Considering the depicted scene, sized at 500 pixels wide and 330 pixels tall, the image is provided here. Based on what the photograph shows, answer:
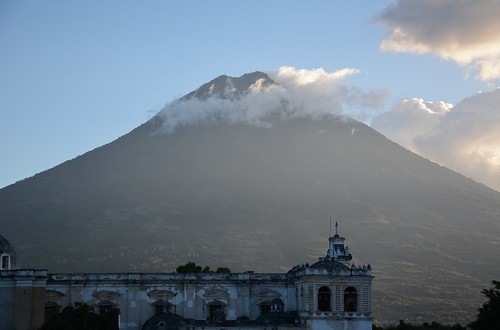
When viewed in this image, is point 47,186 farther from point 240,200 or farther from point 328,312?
point 328,312

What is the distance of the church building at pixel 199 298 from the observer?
206 ft

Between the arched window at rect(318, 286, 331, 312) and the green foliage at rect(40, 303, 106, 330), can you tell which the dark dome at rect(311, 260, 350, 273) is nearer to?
the arched window at rect(318, 286, 331, 312)

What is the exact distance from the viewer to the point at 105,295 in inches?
2645

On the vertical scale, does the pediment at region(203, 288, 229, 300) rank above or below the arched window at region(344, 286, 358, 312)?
above

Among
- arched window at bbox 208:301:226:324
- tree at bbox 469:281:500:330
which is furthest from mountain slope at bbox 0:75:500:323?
tree at bbox 469:281:500:330

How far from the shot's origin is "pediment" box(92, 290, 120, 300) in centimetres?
6712

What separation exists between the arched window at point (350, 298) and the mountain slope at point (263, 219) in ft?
182

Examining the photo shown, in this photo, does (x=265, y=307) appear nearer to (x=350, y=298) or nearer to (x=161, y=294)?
(x=350, y=298)

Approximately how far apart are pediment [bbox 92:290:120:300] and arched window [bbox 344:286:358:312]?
14406 millimetres

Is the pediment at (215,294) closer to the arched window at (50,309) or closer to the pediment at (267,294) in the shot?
the pediment at (267,294)

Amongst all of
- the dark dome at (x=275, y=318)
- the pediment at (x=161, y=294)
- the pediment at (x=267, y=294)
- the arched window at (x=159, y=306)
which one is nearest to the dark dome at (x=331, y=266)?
the dark dome at (x=275, y=318)

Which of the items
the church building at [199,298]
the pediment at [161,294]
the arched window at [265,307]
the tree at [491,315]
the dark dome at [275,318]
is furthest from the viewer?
the arched window at [265,307]

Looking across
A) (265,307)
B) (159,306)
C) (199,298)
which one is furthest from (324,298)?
(159,306)

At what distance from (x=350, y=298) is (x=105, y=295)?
15.4m
